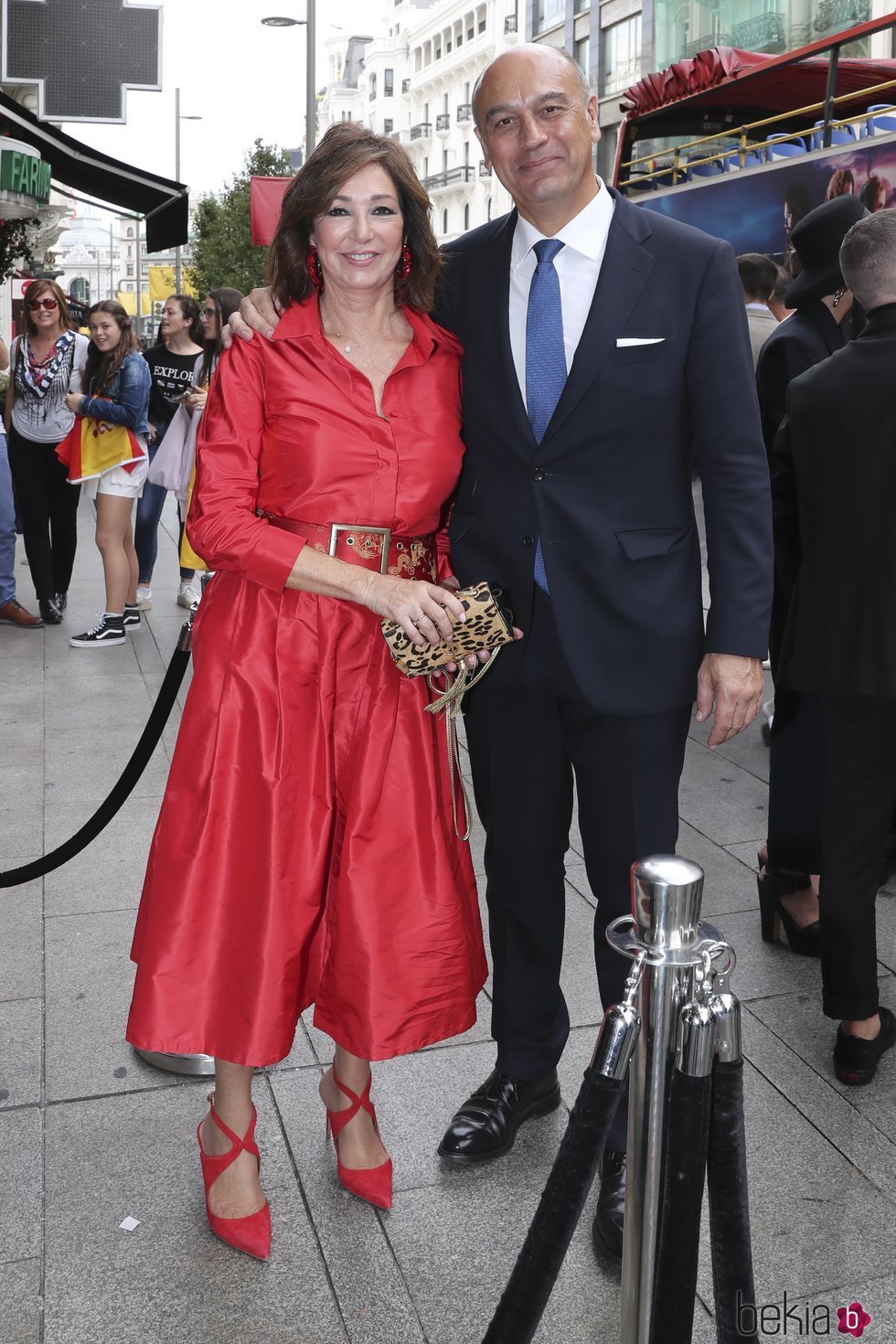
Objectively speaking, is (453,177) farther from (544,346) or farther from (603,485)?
(603,485)

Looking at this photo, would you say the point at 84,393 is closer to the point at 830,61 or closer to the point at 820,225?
the point at 820,225

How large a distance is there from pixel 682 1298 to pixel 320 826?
46.9 inches

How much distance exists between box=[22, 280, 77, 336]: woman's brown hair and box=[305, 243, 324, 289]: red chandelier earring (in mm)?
5902

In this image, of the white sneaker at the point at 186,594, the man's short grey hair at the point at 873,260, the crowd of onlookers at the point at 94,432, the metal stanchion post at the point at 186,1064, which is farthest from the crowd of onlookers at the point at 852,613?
the white sneaker at the point at 186,594

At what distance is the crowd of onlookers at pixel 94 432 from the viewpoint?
7.71 m

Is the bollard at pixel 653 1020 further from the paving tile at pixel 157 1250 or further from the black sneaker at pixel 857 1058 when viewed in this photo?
the black sneaker at pixel 857 1058

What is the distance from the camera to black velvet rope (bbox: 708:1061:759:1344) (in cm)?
156

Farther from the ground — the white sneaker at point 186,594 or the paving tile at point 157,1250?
the white sneaker at point 186,594

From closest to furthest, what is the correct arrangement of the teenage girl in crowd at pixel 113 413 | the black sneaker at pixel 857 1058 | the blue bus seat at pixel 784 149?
the black sneaker at pixel 857 1058 → the teenage girl in crowd at pixel 113 413 → the blue bus seat at pixel 784 149

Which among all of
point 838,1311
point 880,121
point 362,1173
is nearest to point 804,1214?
point 838,1311

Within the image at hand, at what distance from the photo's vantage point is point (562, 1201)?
5.05 ft

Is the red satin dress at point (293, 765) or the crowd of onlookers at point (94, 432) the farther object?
the crowd of onlookers at point (94, 432)

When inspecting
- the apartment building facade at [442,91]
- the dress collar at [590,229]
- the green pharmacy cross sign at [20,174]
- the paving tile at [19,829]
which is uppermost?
the apartment building facade at [442,91]

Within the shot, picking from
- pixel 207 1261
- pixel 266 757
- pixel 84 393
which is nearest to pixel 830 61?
pixel 84 393
